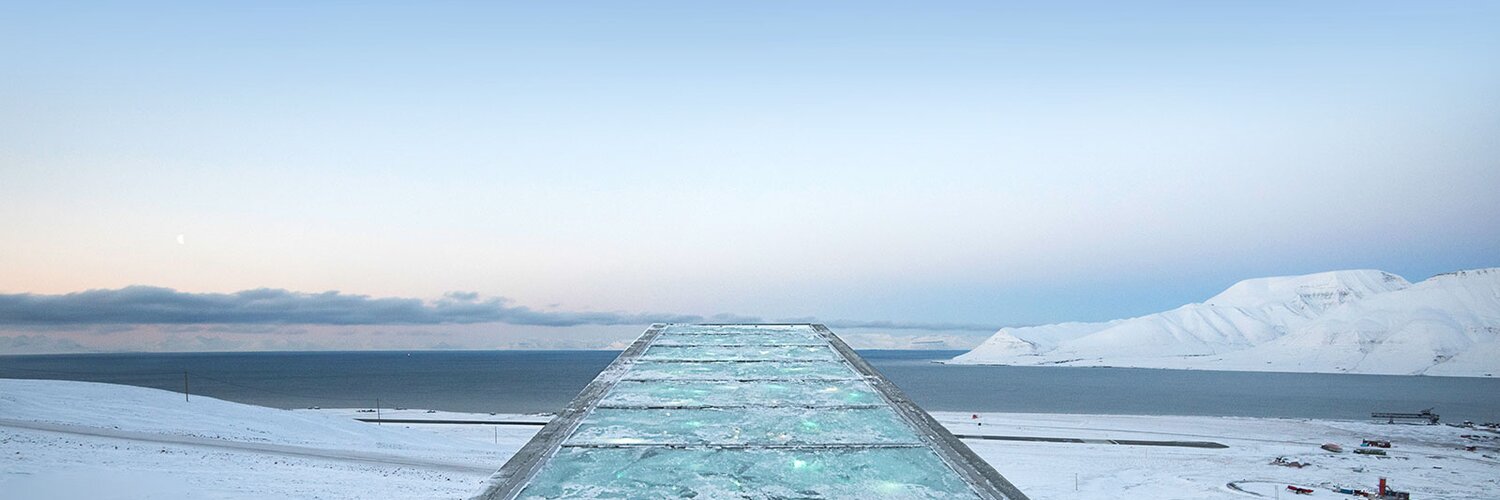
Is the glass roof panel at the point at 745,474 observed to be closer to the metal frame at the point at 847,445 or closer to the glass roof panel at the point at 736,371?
the metal frame at the point at 847,445

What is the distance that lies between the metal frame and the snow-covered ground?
78.6 ft

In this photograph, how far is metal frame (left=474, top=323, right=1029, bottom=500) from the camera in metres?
5.25

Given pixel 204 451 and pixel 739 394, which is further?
pixel 204 451

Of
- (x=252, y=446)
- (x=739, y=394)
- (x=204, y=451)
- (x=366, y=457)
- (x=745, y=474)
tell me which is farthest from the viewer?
(x=366, y=457)

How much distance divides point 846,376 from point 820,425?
8.64ft

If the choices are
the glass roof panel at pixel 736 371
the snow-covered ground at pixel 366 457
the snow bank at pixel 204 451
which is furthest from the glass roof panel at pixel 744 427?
the snow-covered ground at pixel 366 457

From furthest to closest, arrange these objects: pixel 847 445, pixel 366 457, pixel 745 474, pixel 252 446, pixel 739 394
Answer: pixel 366 457 → pixel 252 446 → pixel 739 394 → pixel 847 445 → pixel 745 474

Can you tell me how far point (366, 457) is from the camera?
39281mm

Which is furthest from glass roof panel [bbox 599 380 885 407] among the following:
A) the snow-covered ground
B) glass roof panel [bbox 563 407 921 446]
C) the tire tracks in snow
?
the tire tracks in snow

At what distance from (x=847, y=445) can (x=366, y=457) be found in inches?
1558

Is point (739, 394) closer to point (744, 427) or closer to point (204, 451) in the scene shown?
point (744, 427)

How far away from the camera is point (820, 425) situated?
679 centimetres

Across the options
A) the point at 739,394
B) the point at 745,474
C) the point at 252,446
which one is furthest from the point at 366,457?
the point at 745,474

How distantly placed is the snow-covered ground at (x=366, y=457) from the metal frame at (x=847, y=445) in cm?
2395
